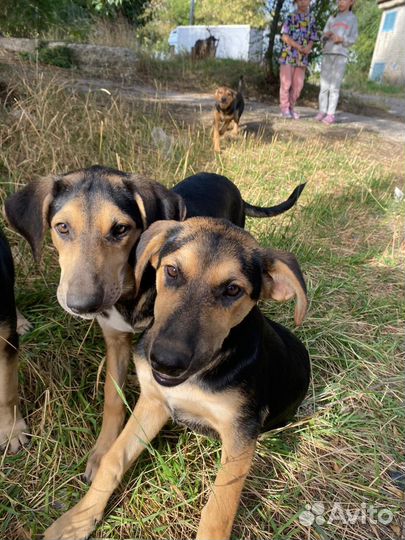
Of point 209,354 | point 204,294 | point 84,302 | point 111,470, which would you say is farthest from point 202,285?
point 111,470

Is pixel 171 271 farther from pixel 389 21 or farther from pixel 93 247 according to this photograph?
pixel 389 21

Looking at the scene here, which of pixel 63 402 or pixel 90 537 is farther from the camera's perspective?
pixel 63 402

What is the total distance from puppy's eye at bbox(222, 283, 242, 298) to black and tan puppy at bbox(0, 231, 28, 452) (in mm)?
1252

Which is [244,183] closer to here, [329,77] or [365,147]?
[365,147]

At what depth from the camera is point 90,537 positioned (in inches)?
89.0

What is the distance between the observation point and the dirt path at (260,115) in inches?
426

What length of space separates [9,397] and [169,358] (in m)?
1.37

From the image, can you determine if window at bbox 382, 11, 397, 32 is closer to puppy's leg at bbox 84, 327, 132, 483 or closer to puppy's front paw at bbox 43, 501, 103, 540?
puppy's leg at bbox 84, 327, 132, 483

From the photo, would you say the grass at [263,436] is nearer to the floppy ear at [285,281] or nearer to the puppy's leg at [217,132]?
the floppy ear at [285,281]

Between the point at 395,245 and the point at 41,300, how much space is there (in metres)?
4.19

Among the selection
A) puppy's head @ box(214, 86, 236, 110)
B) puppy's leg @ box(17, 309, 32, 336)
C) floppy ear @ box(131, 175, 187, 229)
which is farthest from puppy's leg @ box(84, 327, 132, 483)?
puppy's head @ box(214, 86, 236, 110)

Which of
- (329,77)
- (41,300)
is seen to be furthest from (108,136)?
(329,77)

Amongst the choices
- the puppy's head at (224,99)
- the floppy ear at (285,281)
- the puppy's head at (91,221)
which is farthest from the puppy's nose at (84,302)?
the puppy's head at (224,99)

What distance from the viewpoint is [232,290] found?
206cm
